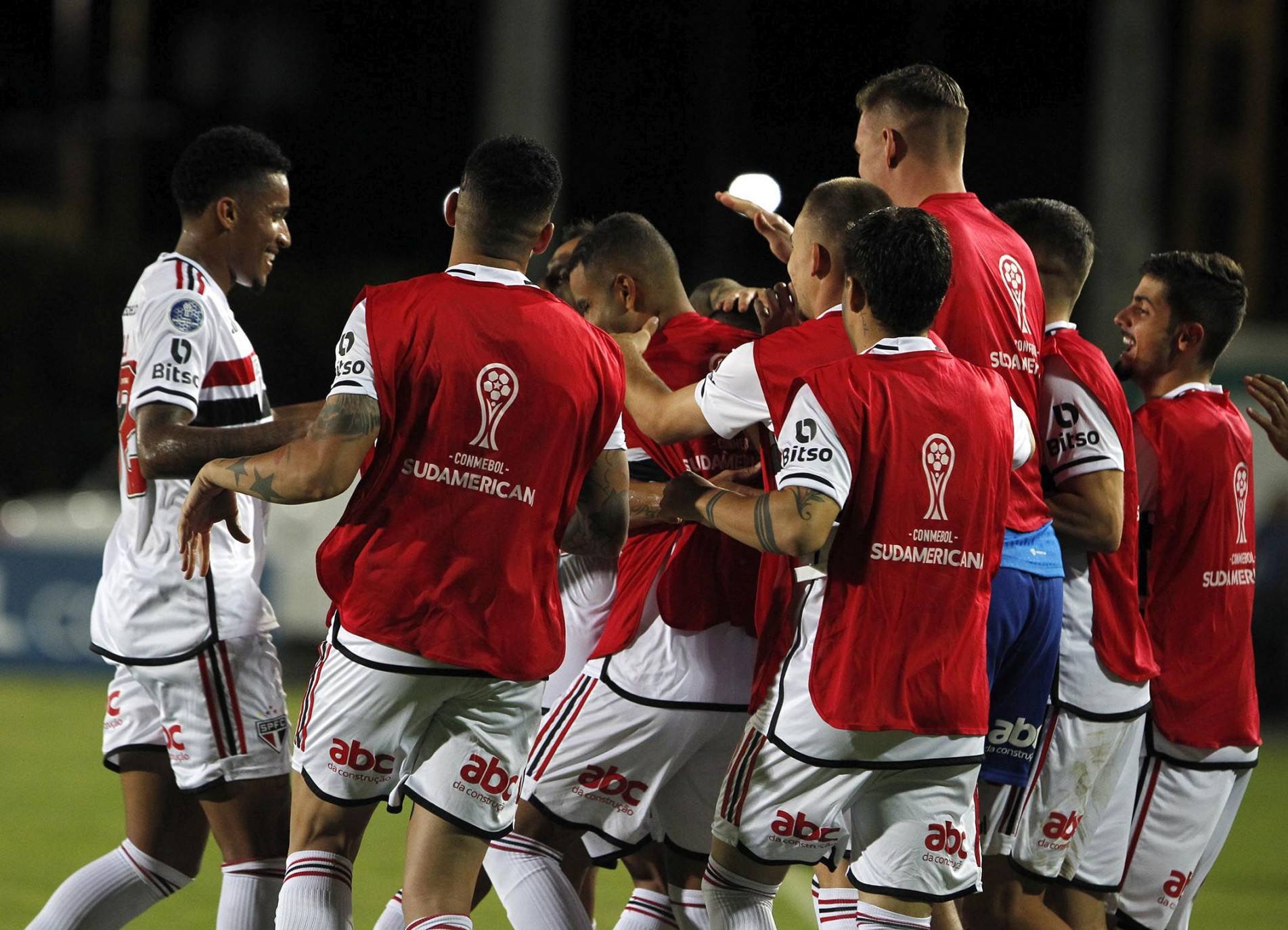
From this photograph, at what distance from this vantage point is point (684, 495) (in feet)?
12.2

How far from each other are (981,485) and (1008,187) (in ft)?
64.2

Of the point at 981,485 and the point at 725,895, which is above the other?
the point at 981,485

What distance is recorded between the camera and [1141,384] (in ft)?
15.2

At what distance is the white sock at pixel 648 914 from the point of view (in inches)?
175

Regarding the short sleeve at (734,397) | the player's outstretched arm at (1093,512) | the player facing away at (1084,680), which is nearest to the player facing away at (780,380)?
the short sleeve at (734,397)

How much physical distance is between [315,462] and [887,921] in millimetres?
1638

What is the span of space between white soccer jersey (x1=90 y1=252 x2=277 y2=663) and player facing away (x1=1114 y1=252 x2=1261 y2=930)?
250 cm

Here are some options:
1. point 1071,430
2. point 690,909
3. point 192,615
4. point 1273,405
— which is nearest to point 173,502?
point 192,615

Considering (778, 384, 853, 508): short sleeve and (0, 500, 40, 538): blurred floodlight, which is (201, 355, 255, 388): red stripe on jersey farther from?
(0, 500, 40, 538): blurred floodlight

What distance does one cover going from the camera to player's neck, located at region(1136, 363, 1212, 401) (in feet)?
14.8

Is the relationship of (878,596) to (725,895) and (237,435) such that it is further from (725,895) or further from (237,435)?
(237,435)

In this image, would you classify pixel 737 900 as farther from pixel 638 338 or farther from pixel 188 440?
pixel 188 440

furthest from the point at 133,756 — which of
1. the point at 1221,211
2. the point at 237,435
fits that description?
the point at 1221,211

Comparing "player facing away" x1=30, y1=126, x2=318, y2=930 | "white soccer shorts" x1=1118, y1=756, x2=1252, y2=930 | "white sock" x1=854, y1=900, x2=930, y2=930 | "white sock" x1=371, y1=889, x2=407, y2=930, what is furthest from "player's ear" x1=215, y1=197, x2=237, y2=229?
"white soccer shorts" x1=1118, y1=756, x2=1252, y2=930
